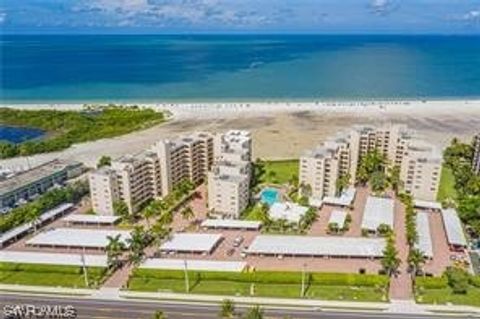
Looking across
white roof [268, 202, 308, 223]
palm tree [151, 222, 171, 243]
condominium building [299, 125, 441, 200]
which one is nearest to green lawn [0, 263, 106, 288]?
palm tree [151, 222, 171, 243]

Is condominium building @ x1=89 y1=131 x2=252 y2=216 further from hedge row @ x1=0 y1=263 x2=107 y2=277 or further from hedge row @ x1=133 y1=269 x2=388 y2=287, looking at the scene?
Result: hedge row @ x1=133 y1=269 x2=388 y2=287

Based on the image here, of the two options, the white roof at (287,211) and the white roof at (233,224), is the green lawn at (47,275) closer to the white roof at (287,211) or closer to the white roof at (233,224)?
the white roof at (233,224)

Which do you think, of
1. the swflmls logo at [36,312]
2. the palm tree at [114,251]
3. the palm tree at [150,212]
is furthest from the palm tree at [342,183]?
the swflmls logo at [36,312]

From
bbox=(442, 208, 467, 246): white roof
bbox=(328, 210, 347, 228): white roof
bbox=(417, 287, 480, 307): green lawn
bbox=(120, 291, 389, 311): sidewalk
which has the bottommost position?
bbox=(120, 291, 389, 311): sidewalk

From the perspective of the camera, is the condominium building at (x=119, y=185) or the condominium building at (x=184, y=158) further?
the condominium building at (x=184, y=158)

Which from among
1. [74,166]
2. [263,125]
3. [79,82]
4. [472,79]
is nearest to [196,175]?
[74,166]

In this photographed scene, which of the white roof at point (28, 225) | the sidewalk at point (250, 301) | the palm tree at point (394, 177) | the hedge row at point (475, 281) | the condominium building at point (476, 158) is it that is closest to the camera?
the sidewalk at point (250, 301)
